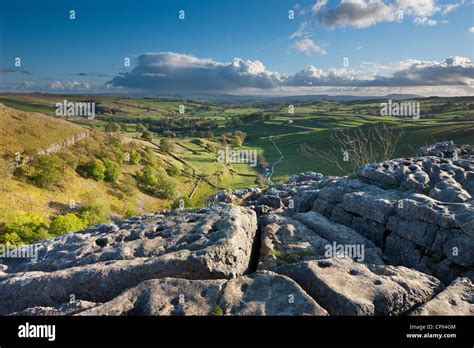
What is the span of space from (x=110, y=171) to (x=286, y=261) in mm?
101994

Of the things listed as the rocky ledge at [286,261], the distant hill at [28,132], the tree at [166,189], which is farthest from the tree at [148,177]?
the rocky ledge at [286,261]

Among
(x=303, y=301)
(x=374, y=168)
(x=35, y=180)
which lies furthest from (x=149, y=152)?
(x=303, y=301)

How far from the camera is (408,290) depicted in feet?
40.8

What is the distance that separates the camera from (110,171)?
10744 cm

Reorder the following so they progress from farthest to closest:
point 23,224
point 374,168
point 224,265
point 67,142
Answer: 1. point 67,142
2. point 23,224
3. point 374,168
4. point 224,265

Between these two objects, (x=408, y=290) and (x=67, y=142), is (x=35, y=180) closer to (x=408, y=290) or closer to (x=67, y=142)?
(x=67, y=142)

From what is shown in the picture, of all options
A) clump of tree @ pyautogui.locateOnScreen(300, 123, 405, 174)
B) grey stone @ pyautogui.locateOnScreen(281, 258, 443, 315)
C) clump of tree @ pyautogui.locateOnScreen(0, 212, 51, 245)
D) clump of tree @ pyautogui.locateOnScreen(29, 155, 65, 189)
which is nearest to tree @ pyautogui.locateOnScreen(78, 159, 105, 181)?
clump of tree @ pyautogui.locateOnScreen(29, 155, 65, 189)

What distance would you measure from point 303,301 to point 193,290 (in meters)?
3.93

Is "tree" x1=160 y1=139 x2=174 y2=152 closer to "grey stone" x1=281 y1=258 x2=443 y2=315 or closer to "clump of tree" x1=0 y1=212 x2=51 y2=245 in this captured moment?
"clump of tree" x1=0 y1=212 x2=51 y2=245

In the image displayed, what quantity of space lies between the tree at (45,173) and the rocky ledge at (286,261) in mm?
73154

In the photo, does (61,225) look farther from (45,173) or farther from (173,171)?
(173,171)

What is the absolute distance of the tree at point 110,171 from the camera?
10750cm

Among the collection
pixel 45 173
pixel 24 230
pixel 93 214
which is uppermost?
pixel 45 173

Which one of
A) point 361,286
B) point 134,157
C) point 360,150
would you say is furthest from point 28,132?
point 361,286
